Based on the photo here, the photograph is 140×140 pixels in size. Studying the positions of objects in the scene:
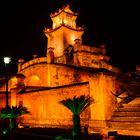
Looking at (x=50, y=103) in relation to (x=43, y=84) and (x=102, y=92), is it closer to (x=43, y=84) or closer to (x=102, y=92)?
(x=102, y=92)

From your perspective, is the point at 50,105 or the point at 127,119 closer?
the point at 127,119

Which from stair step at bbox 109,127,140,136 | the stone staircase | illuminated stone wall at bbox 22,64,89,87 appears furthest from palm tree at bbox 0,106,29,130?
illuminated stone wall at bbox 22,64,89,87

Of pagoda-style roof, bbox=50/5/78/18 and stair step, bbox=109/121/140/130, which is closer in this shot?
stair step, bbox=109/121/140/130

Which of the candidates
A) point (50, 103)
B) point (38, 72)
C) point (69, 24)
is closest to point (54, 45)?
point (69, 24)

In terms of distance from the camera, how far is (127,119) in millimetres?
12266

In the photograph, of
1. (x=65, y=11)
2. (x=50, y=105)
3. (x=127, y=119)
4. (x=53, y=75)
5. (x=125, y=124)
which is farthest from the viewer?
(x=65, y=11)

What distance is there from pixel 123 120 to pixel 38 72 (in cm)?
2167

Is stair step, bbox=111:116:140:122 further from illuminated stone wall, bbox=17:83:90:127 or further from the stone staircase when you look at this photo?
illuminated stone wall, bbox=17:83:90:127

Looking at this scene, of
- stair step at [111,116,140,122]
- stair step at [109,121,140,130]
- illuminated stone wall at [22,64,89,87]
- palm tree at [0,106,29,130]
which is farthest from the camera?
illuminated stone wall at [22,64,89,87]

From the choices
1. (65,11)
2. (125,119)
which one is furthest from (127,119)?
(65,11)

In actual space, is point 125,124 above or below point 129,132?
above

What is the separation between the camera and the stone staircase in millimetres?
11777

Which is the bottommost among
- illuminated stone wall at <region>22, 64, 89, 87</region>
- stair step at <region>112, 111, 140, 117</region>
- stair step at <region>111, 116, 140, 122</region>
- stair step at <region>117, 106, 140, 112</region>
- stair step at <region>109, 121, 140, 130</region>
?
stair step at <region>109, 121, 140, 130</region>

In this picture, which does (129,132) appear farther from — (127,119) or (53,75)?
(53,75)
